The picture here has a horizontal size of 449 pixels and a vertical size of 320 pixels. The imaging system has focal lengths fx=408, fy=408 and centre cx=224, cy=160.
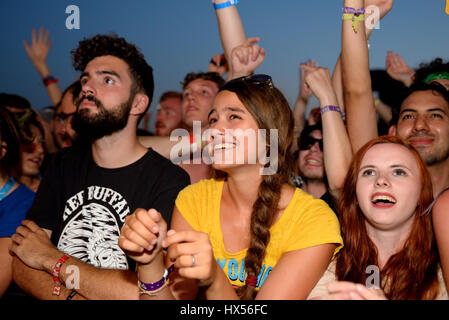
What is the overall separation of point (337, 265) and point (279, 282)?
398mm

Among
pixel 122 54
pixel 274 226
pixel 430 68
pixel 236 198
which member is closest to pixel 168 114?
pixel 122 54

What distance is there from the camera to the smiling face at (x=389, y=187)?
1715 mm

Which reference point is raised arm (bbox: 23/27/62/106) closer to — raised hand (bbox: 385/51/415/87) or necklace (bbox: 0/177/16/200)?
necklace (bbox: 0/177/16/200)

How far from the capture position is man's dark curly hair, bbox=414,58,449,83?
3.04m

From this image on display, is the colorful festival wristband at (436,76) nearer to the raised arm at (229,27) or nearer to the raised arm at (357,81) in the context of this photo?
the raised arm at (357,81)

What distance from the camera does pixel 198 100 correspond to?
11.6ft

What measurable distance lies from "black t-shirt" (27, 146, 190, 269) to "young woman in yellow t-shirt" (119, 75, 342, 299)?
0.77 ft

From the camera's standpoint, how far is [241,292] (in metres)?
1.73

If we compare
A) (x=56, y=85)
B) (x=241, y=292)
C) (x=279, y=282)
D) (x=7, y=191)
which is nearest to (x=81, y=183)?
(x=7, y=191)

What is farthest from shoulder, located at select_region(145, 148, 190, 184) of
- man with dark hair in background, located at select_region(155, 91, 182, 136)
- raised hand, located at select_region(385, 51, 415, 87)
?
man with dark hair in background, located at select_region(155, 91, 182, 136)
